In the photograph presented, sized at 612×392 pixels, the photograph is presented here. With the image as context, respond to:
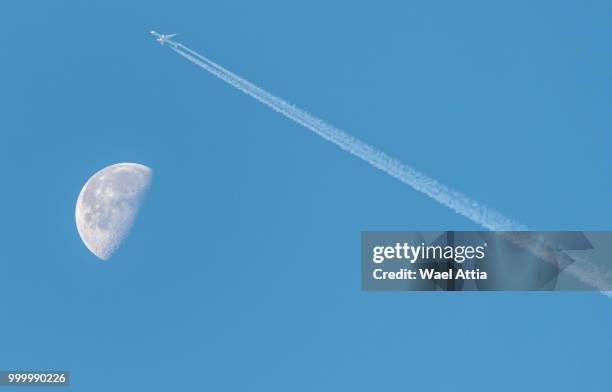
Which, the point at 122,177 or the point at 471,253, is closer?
the point at 471,253

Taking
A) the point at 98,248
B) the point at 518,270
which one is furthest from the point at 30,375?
the point at 518,270

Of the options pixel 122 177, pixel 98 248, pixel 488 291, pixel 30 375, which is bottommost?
pixel 30 375

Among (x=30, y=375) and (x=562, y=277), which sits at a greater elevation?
(x=562, y=277)

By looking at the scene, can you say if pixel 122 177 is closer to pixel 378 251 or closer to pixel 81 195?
pixel 81 195

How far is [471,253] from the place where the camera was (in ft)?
277

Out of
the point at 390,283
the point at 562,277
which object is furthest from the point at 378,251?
the point at 562,277

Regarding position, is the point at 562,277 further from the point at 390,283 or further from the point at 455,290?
the point at 390,283

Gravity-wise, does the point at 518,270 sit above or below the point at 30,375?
above

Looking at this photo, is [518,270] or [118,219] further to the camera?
[118,219]

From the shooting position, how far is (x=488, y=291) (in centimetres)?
8344

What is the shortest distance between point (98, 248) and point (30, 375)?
48.5 feet

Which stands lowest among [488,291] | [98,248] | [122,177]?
[488,291]

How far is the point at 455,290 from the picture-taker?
8381 cm

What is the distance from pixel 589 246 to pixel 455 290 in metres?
11.7
